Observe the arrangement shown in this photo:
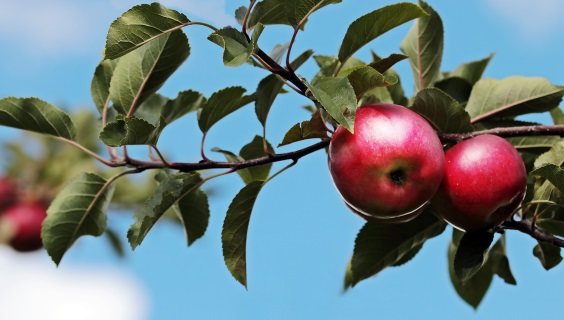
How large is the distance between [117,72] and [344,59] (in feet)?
1.82

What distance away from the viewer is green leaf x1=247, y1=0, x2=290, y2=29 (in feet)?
4.29

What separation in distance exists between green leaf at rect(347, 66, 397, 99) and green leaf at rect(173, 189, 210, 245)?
20.5 inches

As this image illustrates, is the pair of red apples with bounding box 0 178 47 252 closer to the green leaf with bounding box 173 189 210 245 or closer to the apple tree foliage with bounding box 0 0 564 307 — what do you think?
the apple tree foliage with bounding box 0 0 564 307

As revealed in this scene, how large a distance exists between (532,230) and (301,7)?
65 cm

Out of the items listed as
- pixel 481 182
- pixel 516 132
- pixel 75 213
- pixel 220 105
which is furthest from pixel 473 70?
pixel 75 213

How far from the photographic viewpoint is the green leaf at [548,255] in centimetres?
154

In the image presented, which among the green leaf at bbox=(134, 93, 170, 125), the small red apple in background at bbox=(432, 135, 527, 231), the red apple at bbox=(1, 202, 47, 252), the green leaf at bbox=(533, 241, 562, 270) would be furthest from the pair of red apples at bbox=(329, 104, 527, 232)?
the red apple at bbox=(1, 202, 47, 252)

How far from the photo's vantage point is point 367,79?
4.09ft

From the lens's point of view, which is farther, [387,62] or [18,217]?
[18,217]

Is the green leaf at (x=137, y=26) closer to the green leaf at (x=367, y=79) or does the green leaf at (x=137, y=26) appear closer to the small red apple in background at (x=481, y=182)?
the green leaf at (x=367, y=79)

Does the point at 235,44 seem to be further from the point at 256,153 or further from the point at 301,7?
the point at 256,153

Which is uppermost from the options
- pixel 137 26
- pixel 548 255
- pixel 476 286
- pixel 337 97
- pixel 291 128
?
pixel 137 26

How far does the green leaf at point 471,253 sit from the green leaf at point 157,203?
566 millimetres

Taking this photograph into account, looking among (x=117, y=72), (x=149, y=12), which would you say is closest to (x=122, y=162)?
(x=117, y=72)
